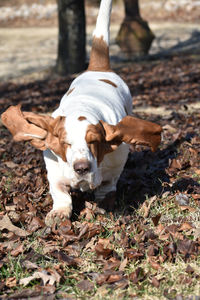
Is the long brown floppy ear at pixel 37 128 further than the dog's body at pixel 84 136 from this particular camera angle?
Yes

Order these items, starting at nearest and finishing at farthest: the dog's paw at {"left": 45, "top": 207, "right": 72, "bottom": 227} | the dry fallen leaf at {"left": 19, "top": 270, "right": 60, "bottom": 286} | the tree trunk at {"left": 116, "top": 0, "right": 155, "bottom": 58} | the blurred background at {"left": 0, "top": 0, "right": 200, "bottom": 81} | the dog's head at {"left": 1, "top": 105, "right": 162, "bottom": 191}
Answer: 1. the dry fallen leaf at {"left": 19, "top": 270, "right": 60, "bottom": 286}
2. the dog's head at {"left": 1, "top": 105, "right": 162, "bottom": 191}
3. the dog's paw at {"left": 45, "top": 207, "right": 72, "bottom": 227}
4. the tree trunk at {"left": 116, "top": 0, "right": 155, "bottom": 58}
5. the blurred background at {"left": 0, "top": 0, "right": 200, "bottom": 81}

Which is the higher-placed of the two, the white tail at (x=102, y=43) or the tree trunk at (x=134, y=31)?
the white tail at (x=102, y=43)

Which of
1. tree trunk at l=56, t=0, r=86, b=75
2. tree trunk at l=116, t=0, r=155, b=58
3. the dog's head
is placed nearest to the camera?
the dog's head

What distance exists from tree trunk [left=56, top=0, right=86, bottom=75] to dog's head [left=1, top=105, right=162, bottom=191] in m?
7.48

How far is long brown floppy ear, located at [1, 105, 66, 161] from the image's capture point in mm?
3463

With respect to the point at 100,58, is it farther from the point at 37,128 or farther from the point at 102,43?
the point at 37,128

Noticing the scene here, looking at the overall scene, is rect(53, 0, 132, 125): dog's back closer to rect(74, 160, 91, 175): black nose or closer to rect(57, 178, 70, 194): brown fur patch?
rect(74, 160, 91, 175): black nose

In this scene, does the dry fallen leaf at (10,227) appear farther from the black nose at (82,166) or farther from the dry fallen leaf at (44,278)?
the black nose at (82,166)

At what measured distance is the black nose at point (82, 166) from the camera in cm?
308

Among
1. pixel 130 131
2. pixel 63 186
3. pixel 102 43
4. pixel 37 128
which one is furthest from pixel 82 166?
pixel 102 43

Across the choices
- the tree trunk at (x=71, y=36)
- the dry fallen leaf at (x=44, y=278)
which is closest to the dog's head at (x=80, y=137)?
the dry fallen leaf at (x=44, y=278)

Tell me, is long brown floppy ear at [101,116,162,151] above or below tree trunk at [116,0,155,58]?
above

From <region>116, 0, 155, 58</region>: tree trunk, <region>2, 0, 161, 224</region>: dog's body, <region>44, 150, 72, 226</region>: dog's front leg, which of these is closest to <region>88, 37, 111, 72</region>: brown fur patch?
<region>2, 0, 161, 224</region>: dog's body

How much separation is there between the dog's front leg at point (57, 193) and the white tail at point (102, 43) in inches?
62.6
